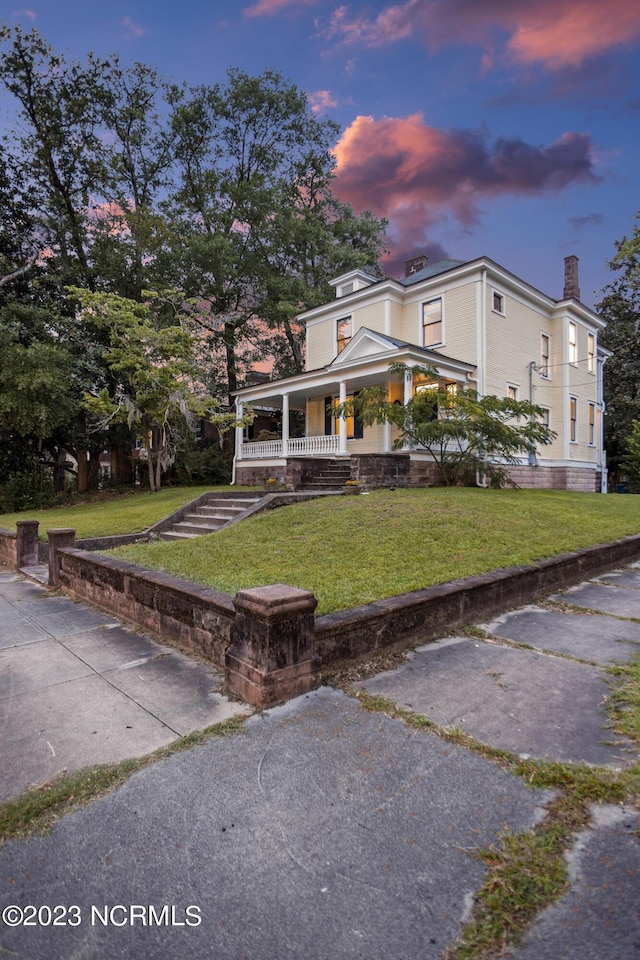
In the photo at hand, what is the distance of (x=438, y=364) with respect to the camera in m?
14.5

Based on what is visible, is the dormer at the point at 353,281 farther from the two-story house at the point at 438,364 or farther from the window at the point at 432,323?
the window at the point at 432,323

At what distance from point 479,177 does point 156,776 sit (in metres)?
18.4

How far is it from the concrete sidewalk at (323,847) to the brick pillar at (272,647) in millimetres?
A: 149

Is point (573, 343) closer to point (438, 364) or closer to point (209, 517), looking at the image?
point (438, 364)

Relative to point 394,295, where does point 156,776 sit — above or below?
below

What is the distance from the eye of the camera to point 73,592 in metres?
5.92

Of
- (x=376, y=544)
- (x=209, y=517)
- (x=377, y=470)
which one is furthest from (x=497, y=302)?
(x=376, y=544)

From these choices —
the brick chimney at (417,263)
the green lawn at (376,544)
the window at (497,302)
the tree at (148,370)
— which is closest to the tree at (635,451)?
the window at (497,302)

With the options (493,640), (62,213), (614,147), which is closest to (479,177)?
(614,147)

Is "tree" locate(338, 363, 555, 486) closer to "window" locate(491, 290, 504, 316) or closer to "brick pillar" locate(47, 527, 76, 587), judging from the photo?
"window" locate(491, 290, 504, 316)

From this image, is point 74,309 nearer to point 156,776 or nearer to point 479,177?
point 479,177

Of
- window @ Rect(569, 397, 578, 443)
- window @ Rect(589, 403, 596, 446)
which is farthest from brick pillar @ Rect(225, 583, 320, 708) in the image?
window @ Rect(589, 403, 596, 446)

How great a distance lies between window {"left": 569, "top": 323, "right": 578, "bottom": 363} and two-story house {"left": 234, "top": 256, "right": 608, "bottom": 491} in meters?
0.12

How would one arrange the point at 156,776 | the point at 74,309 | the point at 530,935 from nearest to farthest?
the point at 530,935 → the point at 156,776 → the point at 74,309
